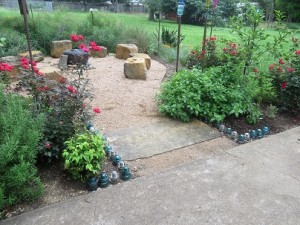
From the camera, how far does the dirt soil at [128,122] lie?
240 centimetres

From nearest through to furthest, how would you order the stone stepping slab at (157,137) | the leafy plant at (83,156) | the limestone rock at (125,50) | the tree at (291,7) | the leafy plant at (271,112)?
the leafy plant at (83,156), the stone stepping slab at (157,137), the leafy plant at (271,112), the limestone rock at (125,50), the tree at (291,7)

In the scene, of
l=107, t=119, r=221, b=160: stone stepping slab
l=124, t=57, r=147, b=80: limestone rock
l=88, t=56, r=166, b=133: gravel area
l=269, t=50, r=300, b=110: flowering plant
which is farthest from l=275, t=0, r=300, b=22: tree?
l=107, t=119, r=221, b=160: stone stepping slab

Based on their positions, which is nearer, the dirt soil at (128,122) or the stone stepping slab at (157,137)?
the dirt soil at (128,122)

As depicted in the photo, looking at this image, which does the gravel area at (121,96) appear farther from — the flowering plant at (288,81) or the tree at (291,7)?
the tree at (291,7)

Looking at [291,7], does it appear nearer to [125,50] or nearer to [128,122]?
[125,50]

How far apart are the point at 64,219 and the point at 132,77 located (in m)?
4.13

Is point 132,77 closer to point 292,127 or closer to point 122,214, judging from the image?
point 292,127

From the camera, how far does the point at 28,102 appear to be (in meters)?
2.77

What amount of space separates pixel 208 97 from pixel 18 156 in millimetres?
2639

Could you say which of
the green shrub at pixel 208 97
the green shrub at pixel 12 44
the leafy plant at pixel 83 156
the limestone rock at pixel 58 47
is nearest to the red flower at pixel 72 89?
the leafy plant at pixel 83 156

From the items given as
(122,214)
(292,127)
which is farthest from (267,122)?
(122,214)

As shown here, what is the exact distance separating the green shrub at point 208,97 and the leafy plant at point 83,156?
1554 millimetres

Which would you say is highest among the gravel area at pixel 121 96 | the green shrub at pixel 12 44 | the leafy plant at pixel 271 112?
the green shrub at pixel 12 44

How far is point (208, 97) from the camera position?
389cm
